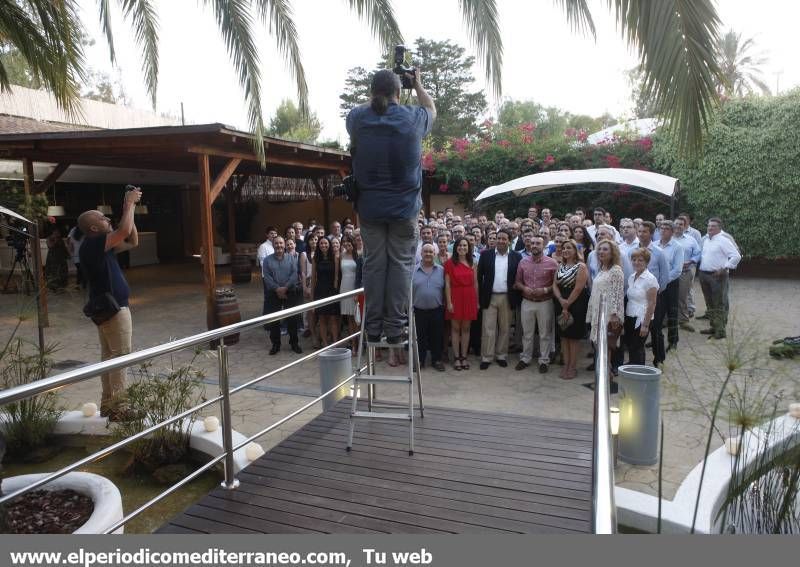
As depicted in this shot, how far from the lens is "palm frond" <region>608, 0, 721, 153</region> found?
2.86 m

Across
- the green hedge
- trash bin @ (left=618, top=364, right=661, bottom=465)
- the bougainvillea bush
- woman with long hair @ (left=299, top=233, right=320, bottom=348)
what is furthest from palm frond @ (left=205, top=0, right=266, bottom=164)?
the green hedge

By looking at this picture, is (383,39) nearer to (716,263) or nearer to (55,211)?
(716,263)

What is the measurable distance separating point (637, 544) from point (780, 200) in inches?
616

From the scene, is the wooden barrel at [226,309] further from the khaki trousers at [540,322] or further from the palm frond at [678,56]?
the palm frond at [678,56]

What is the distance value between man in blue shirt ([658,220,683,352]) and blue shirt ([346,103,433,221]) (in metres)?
5.44

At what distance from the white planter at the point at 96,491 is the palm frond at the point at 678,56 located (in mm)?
3805

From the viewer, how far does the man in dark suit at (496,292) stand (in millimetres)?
7395

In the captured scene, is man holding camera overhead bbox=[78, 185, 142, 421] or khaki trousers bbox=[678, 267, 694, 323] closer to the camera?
man holding camera overhead bbox=[78, 185, 142, 421]

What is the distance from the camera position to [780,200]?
1428 centimetres

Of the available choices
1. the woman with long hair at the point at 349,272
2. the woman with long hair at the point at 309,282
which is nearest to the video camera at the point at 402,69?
the woman with long hair at the point at 349,272

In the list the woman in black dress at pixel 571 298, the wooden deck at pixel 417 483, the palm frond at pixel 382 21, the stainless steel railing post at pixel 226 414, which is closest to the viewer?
the wooden deck at pixel 417 483

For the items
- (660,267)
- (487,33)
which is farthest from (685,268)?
(487,33)

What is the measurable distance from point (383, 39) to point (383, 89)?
2627 mm

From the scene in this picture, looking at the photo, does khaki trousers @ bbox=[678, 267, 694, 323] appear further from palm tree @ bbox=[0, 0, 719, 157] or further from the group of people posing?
palm tree @ bbox=[0, 0, 719, 157]
